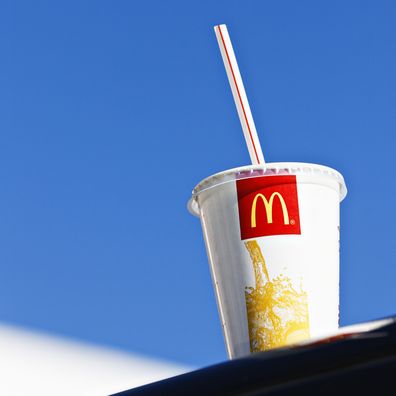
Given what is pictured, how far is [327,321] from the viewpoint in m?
1.75

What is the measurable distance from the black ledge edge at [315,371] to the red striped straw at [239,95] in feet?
4.61

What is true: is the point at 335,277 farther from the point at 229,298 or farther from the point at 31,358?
the point at 31,358

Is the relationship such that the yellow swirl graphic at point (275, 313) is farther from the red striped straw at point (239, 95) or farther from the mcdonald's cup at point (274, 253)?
the red striped straw at point (239, 95)

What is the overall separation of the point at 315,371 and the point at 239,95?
61.6 inches

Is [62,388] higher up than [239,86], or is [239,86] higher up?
[239,86]

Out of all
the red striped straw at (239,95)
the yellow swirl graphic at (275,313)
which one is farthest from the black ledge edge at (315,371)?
the red striped straw at (239,95)

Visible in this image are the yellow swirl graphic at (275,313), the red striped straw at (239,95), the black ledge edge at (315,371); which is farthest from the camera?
the red striped straw at (239,95)

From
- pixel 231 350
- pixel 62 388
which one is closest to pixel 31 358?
pixel 62 388

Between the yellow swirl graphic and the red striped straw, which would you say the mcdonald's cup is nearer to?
the yellow swirl graphic

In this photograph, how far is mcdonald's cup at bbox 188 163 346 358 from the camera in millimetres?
1717

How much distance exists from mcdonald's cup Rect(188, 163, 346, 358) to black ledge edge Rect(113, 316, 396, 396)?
125cm

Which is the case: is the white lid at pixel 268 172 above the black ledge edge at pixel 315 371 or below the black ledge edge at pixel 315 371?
above

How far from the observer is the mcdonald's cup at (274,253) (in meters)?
1.72

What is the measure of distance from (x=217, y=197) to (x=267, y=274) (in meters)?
0.23
